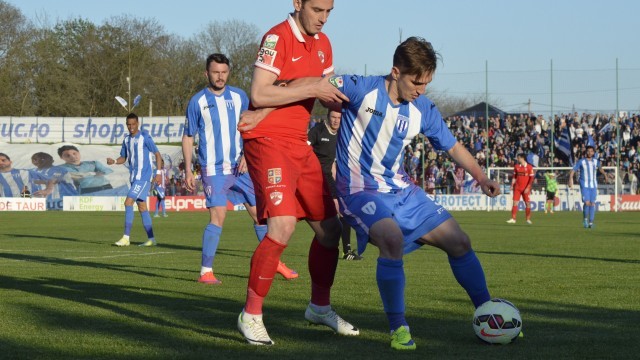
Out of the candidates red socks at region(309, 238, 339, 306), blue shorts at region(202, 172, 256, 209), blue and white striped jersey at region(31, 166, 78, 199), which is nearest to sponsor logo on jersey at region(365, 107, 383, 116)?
red socks at region(309, 238, 339, 306)

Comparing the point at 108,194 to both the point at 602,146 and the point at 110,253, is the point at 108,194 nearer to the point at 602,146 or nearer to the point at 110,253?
the point at 602,146

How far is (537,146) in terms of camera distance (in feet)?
149

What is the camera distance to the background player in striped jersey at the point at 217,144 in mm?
10648

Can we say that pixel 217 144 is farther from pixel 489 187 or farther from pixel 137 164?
pixel 137 164

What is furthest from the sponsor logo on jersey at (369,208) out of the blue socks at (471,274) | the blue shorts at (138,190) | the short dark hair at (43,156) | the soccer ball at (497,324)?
the short dark hair at (43,156)

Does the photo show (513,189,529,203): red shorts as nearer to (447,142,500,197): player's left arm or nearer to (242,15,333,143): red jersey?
(447,142,500,197): player's left arm

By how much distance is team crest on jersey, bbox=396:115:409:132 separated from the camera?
634 centimetres

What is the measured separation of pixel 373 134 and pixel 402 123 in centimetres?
20

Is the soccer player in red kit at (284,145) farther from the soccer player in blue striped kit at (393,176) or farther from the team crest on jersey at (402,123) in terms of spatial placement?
the team crest on jersey at (402,123)

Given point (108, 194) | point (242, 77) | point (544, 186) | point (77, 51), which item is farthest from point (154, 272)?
point (77, 51)

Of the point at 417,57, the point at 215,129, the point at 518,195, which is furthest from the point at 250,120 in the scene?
the point at 518,195

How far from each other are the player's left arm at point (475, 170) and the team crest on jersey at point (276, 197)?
127 centimetres

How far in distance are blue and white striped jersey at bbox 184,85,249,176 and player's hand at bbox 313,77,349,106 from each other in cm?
467

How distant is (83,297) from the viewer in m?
8.62
